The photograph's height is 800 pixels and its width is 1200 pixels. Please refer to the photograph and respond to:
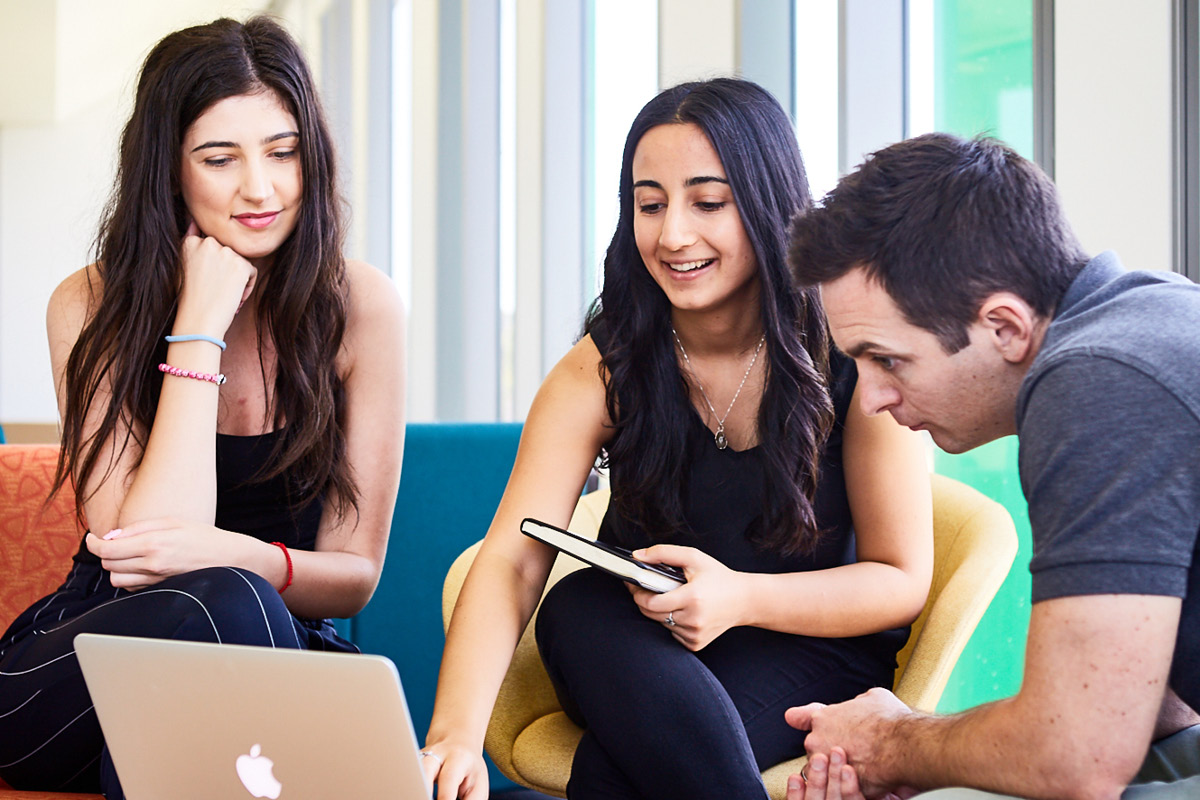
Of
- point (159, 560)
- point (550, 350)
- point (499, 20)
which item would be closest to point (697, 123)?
point (159, 560)

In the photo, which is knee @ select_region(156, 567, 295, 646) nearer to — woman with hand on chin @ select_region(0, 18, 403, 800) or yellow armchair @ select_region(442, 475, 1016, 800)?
woman with hand on chin @ select_region(0, 18, 403, 800)

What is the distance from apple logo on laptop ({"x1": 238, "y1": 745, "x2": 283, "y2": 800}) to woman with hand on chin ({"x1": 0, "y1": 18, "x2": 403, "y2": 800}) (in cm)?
50

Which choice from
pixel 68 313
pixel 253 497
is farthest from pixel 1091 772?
pixel 68 313

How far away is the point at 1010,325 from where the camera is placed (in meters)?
1.06

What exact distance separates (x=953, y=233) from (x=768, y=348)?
1.91 feet

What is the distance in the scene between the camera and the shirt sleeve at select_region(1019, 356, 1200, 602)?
2.86 ft

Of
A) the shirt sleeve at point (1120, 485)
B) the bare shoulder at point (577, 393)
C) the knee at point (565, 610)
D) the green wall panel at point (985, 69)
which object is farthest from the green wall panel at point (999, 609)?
the shirt sleeve at point (1120, 485)

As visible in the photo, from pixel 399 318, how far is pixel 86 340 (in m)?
0.47

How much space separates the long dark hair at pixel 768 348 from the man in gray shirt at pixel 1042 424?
0.34m

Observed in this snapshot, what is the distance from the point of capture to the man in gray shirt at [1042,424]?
879mm

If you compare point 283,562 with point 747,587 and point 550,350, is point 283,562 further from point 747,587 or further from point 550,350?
point 550,350

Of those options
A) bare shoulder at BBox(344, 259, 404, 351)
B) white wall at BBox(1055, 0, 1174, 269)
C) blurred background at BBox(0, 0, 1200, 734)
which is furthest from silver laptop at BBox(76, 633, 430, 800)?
white wall at BBox(1055, 0, 1174, 269)

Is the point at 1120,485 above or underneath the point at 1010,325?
underneath

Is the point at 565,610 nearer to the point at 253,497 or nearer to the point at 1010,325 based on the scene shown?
the point at 253,497
